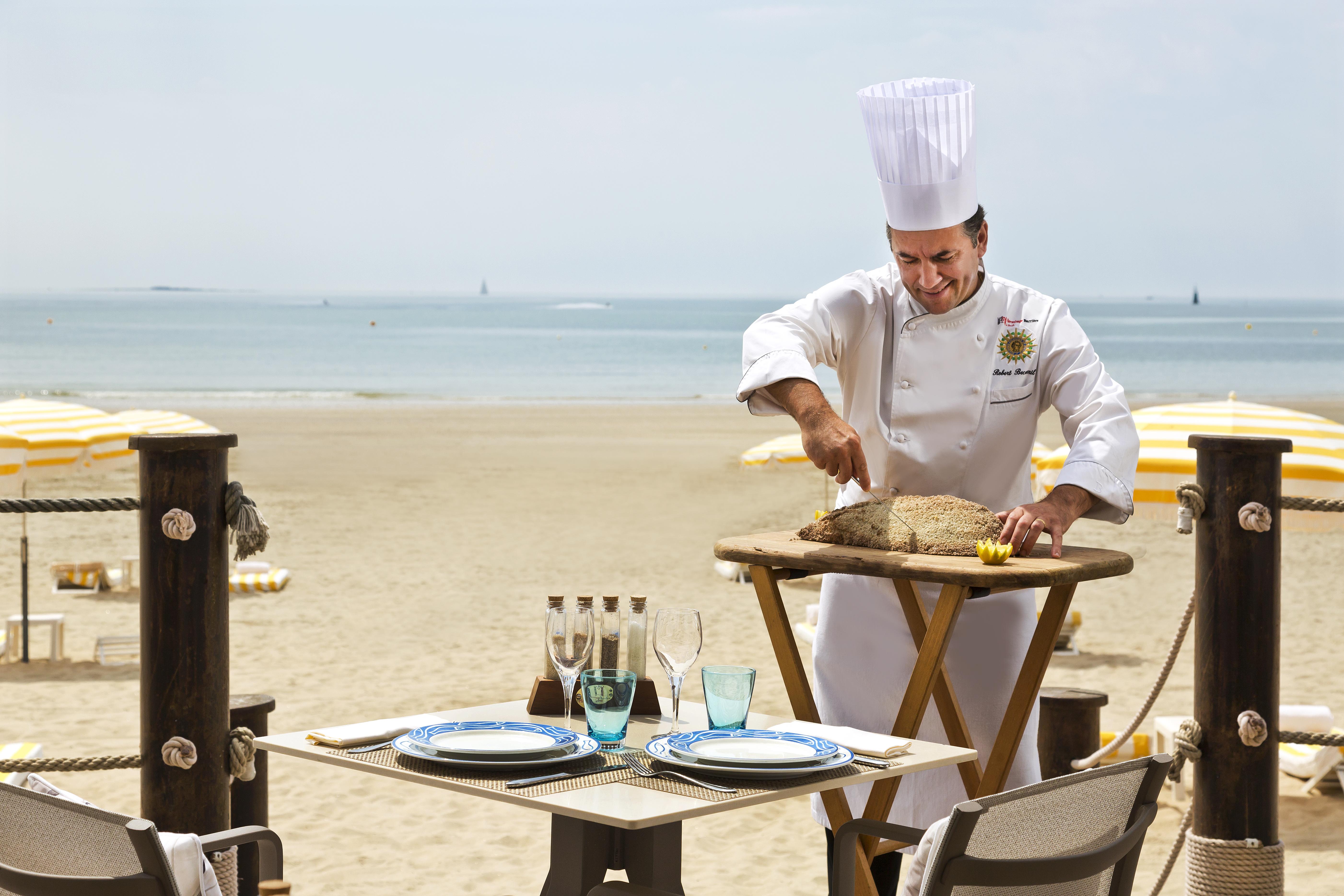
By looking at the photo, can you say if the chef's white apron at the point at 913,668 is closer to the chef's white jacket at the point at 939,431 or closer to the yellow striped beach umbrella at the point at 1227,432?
the chef's white jacket at the point at 939,431

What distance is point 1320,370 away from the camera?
163 feet

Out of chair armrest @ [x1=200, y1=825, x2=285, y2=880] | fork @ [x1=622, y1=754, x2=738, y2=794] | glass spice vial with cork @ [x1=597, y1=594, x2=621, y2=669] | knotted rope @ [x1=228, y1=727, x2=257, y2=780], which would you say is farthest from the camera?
knotted rope @ [x1=228, y1=727, x2=257, y2=780]

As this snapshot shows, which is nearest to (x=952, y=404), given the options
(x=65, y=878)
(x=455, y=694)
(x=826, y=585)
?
(x=826, y=585)

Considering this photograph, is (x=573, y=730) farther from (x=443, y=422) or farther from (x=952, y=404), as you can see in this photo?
(x=443, y=422)

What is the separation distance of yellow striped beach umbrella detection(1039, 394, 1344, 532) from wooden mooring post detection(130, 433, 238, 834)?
3406 mm

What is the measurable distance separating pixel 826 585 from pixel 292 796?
10.8 feet

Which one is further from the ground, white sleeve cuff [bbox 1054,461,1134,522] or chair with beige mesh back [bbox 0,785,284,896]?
white sleeve cuff [bbox 1054,461,1134,522]

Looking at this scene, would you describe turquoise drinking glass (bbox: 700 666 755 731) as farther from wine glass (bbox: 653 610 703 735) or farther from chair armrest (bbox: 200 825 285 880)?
chair armrest (bbox: 200 825 285 880)

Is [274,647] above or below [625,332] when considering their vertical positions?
below

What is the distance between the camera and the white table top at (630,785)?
5.64 feet

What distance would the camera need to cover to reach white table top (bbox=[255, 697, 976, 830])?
172 centimetres

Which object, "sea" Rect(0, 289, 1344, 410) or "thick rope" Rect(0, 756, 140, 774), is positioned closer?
"thick rope" Rect(0, 756, 140, 774)

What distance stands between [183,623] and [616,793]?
1.36m

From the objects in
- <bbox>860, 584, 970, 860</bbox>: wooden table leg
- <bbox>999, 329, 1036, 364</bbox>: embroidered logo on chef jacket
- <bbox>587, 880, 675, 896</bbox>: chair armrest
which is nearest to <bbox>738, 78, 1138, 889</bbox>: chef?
<bbox>999, 329, 1036, 364</bbox>: embroidered logo on chef jacket
